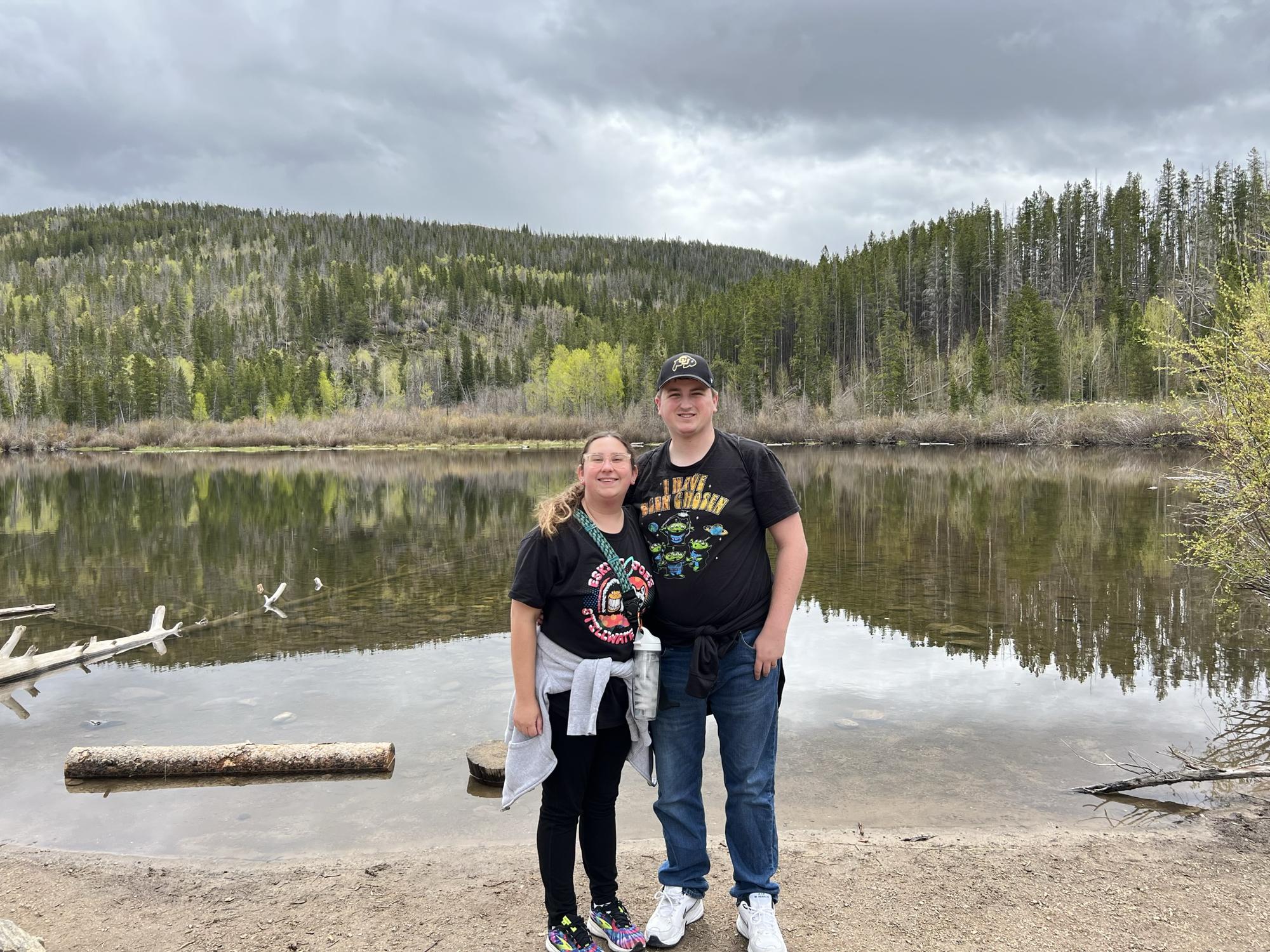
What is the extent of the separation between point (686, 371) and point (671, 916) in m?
2.35

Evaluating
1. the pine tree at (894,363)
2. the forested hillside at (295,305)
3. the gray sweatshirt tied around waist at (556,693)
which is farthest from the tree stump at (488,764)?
the forested hillside at (295,305)

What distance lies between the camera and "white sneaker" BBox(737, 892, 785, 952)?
332 centimetres

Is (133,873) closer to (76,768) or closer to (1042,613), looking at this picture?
(76,768)

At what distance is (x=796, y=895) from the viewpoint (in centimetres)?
392

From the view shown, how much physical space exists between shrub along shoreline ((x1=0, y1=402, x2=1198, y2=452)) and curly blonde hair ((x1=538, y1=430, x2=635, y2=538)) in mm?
59070

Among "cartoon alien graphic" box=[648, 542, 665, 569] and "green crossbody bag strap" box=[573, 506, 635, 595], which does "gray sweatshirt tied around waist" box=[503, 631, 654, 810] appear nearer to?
"green crossbody bag strap" box=[573, 506, 635, 595]

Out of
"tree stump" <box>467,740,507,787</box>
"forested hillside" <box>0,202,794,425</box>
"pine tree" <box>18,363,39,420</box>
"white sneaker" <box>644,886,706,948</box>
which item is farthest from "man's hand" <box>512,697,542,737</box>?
"pine tree" <box>18,363,39,420</box>

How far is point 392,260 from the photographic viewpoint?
17338 cm

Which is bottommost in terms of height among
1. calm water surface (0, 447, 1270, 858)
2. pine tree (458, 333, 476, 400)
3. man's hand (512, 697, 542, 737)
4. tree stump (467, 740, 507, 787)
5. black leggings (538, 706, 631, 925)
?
calm water surface (0, 447, 1270, 858)

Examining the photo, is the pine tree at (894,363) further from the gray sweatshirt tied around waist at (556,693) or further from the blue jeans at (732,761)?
the gray sweatshirt tied around waist at (556,693)

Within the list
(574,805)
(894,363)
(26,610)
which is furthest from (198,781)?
(894,363)

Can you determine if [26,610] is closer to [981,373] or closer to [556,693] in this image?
[556,693]

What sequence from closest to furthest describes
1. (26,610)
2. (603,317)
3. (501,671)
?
(501,671) < (26,610) < (603,317)

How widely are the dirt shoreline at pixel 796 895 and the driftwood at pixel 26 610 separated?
899cm
